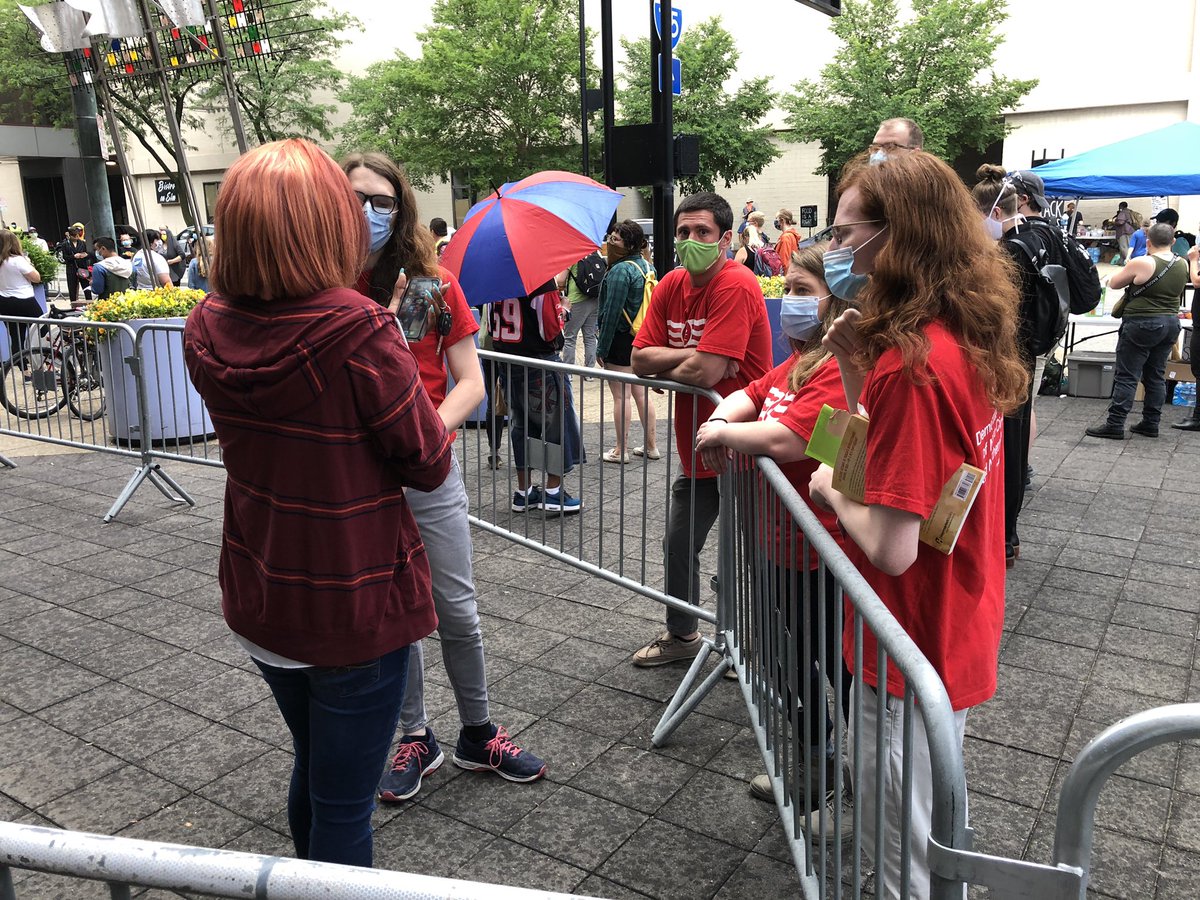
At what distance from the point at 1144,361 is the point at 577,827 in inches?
301

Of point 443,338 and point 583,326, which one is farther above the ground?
point 443,338

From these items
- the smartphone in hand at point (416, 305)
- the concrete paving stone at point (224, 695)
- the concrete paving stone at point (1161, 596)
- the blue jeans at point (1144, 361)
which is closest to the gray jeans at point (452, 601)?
the smartphone in hand at point (416, 305)

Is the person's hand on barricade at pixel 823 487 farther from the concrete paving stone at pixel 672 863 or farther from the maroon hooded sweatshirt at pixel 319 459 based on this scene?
the concrete paving stone at pixel 672 863

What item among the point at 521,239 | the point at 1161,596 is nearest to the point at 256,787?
the point at 521,239

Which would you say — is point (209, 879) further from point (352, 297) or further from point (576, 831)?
point (576, 831)

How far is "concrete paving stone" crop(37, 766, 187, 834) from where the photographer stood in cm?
316

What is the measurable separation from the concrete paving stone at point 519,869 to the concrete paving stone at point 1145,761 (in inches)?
65.9

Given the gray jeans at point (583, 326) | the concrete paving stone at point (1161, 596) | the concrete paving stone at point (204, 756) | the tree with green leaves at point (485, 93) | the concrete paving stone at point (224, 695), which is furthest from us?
the tree with green leaves at point (485, 93)

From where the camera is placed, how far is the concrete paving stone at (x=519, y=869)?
284 centimetres

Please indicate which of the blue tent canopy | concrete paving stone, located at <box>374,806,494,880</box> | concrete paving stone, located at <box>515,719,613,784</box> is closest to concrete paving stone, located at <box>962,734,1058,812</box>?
concrete paving stone, located at <box>515,719,613,784</box>

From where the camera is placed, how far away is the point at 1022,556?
5691 millimetres

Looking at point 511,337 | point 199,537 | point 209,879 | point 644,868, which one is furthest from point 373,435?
point 511,337

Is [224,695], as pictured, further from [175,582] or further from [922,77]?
[922,77]

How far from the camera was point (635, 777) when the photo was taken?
11.1ft
